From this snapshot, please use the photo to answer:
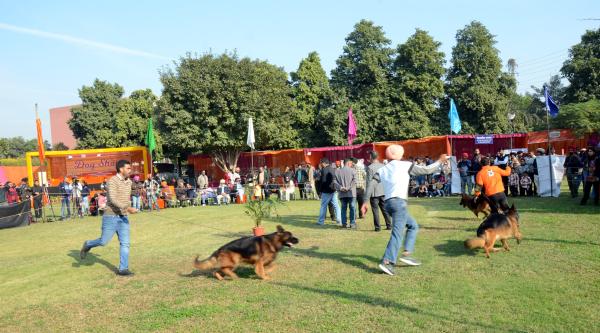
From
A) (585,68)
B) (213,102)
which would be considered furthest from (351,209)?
(585,68)

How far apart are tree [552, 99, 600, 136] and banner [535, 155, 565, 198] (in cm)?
1623

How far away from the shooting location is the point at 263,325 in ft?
15.8

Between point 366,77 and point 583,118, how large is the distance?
645 inches

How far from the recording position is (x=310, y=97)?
38750 millimetres

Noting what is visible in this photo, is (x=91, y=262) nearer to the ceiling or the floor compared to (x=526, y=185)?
nearer to the floor

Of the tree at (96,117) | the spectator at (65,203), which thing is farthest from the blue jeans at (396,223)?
the tree at (96,117)

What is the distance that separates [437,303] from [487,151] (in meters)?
22.6

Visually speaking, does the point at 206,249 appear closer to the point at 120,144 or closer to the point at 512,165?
the point at 512,165

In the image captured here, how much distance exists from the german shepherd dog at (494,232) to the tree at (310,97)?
99.3 feet

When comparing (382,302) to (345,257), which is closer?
(382,302)

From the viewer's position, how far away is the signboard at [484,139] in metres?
24.8

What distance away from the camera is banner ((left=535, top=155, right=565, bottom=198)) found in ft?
50.6

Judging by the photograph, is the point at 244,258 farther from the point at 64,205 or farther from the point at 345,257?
the point at 64,205

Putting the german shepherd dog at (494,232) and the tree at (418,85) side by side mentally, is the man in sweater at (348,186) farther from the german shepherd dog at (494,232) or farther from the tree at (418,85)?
the tree at (418,85)
